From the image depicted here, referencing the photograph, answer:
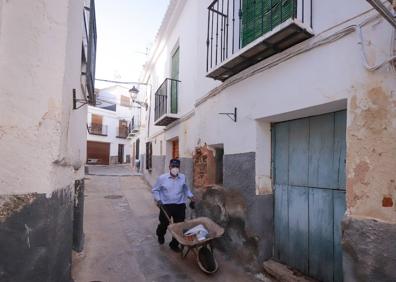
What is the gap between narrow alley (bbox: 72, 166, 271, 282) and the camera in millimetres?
4383

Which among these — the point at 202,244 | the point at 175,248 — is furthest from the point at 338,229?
the point at 175,248

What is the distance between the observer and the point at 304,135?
159 inches

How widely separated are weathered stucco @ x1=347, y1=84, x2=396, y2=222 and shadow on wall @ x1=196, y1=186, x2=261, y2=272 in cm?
200

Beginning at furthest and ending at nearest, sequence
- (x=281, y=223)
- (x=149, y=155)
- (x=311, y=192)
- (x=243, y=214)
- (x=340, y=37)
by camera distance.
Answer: (x=149, y=155), (x=243, y=214), (x=281, y=223), (x=311, y=192), (x=340, y=37)

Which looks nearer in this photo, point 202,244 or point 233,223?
point 202,244

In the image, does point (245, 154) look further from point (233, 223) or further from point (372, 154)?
point (372, 154)

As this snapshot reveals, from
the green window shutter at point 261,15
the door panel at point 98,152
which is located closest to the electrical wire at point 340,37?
the green window shutter at point 261,15

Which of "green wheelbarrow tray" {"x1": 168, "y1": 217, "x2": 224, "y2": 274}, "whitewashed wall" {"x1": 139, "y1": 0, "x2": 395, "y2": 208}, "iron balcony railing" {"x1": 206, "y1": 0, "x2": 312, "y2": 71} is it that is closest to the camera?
"whitewashed wall" {"x1": 139, "y1": 0, "x2": 395, "y2": 208}

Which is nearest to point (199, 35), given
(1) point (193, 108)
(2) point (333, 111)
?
(1) point (193, 108)

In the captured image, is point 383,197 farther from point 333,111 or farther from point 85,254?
point 85,254

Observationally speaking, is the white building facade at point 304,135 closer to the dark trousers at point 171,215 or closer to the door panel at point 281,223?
the door panel at point 281,223

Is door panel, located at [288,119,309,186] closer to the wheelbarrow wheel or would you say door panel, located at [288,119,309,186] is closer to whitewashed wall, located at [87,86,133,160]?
the wheelbarrow wheel

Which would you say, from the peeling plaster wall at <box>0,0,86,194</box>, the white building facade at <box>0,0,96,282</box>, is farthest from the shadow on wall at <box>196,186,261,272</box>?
the peeling plaster wall at <box>0,0,86,194</box>

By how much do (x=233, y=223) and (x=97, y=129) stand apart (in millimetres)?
31857
